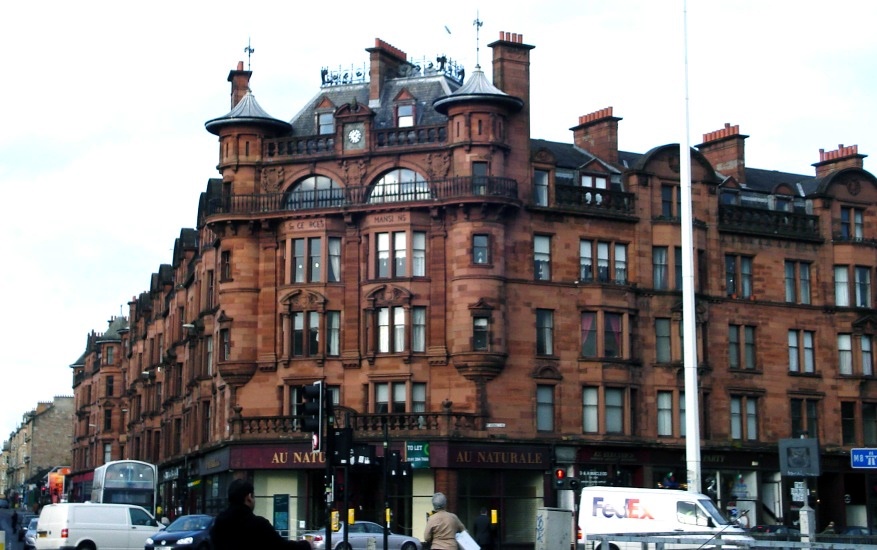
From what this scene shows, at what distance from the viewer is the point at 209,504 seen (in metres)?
59.8

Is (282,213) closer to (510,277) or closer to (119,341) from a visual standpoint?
(510,277)

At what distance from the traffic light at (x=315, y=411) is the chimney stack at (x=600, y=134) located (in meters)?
35.1

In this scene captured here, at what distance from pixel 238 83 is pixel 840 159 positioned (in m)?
28.0

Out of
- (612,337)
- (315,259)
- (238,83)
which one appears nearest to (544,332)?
(612,337)

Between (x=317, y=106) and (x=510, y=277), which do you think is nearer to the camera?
(x=510, y=277)

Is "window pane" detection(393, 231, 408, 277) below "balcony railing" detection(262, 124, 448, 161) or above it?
below

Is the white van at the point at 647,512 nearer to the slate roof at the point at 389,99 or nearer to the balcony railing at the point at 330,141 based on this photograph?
the balcony railing at the point at 330,141

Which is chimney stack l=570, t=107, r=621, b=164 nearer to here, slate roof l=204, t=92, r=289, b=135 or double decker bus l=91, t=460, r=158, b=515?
slate roof l=204, t=92, r=289, b=135

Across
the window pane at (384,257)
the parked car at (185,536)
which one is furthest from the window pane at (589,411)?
the parked car at (185,536)

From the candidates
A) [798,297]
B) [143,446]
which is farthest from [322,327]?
[143,446]

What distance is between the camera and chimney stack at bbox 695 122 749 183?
61719 millimetres

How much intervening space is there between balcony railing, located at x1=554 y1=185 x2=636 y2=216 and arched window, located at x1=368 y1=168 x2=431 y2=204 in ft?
18.0

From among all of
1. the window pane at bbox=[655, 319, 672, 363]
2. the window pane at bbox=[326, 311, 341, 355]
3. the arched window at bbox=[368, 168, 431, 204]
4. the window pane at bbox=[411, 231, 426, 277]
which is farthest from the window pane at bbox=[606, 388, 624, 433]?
the window pane at bbox=[326, 311, 341, 355]

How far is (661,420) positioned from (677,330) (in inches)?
149
